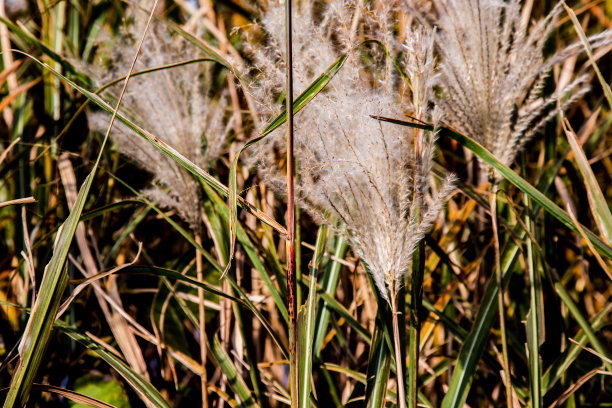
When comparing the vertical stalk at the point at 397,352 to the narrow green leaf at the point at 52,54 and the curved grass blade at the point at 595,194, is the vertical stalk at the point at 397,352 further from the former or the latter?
the narrow green leaf at the point at 52,54

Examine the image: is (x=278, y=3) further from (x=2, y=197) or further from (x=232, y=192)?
(x=2, y=197)

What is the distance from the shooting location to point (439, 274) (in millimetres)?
1376

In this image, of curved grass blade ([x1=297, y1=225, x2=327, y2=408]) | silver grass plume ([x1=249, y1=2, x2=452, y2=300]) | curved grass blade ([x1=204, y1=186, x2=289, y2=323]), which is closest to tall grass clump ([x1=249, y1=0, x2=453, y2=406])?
silver grass plume ([x1=249, y1=2, x2=452, y2=300])

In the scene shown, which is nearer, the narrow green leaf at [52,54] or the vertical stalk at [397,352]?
the vertical stalk at [397,352]

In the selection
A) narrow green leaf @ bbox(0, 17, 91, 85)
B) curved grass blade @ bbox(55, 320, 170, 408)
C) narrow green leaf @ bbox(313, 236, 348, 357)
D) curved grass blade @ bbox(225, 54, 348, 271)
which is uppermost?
narrow green leaf @ bbox(0, 17, 91, 85)

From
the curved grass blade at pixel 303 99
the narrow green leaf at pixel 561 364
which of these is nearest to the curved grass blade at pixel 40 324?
the curved grass blade at pixel 303 99

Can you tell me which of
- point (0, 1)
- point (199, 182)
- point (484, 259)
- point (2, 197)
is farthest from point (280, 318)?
point (0, 1)

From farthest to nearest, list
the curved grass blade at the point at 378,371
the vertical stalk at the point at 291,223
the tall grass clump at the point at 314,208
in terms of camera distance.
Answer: the curved grass blade at the point at 378,371 < the tall grass clump at the point at 314,208 < the vertical stalk at the point at 291,223

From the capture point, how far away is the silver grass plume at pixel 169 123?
1.03 metres

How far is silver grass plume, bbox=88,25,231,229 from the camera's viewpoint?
1033mm

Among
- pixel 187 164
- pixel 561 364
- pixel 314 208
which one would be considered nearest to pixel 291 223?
pixel 314 208

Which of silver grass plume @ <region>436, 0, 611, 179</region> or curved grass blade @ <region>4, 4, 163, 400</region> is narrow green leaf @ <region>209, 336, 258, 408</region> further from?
silver grass plume @ <region>436, 0, 611, 179</region>

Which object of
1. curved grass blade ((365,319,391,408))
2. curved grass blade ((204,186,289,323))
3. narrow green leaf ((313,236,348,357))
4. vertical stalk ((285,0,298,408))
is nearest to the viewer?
vertical stalk ((285,0,298,408))

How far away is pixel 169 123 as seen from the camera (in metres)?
1.04
